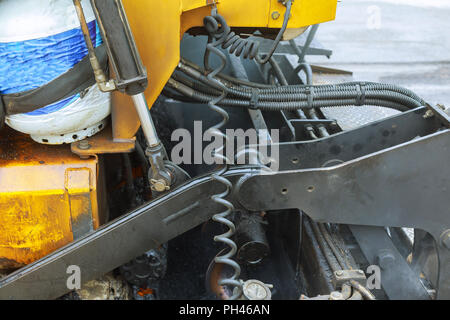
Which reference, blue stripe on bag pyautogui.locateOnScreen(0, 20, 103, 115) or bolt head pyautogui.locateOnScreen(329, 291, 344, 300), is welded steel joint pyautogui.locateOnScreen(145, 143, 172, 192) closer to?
blue stripe on bag pyautogui.locateOnScreen(0, 20, 103, 115)

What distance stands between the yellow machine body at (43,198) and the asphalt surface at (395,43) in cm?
380

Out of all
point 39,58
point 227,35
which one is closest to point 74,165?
point 39,58

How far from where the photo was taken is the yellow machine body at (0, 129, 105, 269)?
1607 millimetres

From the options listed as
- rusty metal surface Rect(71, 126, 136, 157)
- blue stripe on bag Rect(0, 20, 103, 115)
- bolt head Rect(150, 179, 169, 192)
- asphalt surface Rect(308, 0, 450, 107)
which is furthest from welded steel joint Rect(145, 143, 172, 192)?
asphalt surface Rect(308, 0, 450, 107)

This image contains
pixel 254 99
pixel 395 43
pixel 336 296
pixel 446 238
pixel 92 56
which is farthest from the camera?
pixel 395 43

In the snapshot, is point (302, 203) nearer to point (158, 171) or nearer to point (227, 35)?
point (158, 171)

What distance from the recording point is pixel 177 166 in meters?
1.66

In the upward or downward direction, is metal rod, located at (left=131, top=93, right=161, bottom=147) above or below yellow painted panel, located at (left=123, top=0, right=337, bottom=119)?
below

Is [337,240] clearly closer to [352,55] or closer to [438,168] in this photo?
[438,168]

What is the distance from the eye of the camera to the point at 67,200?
1620 mm

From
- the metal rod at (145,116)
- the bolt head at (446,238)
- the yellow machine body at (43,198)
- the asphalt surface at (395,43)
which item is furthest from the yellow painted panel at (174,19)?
the asphalt surface at (395,43)

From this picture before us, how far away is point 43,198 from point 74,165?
16 cm

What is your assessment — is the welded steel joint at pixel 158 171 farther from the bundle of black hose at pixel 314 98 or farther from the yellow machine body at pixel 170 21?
the bundle of black hose at pixel 314 98
